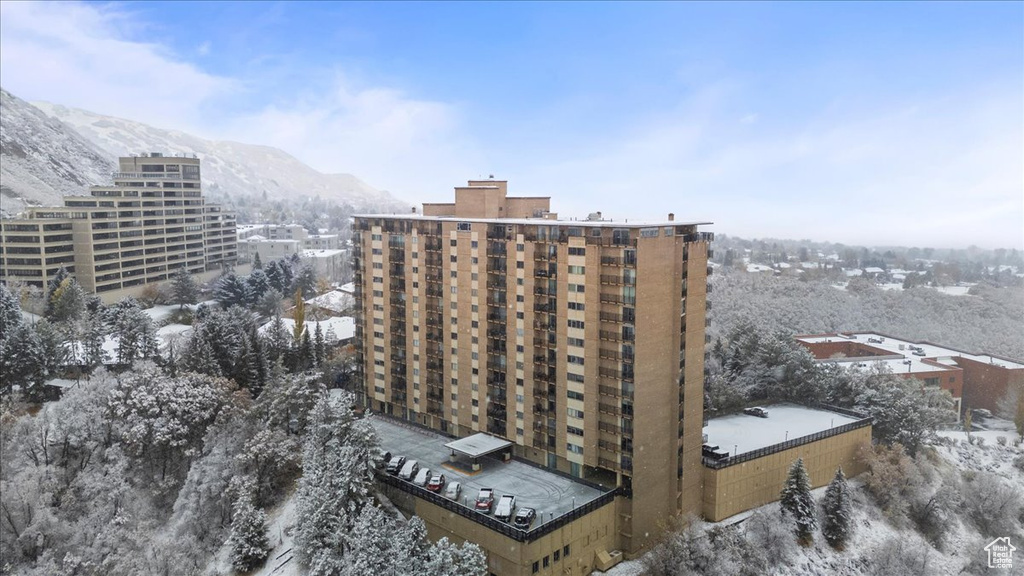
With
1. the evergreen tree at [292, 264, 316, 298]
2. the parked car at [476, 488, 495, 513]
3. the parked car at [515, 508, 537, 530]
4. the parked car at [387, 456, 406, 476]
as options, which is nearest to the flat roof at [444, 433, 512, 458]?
the parked car at [387, 456, 406, 476]

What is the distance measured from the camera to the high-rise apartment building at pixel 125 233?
6719 cm

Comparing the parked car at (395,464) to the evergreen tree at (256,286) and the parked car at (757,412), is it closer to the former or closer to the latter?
the parked car at (757,412)

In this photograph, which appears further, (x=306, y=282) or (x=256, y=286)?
(x=306, y=282)

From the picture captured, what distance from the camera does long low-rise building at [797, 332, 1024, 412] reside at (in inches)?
2403

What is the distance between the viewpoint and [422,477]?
37000 mm

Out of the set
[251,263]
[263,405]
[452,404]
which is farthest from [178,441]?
[251,263]

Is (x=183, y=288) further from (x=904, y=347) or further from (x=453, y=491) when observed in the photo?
(x=904, y=347)

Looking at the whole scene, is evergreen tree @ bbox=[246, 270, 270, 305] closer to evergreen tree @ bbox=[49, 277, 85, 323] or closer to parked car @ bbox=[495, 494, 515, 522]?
evergreen tree @ bbox=[49, 277, 85, 323]

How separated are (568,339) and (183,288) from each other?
5353 cm

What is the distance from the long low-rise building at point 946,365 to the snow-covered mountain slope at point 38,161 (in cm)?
11692

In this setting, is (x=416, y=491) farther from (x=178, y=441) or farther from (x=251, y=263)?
(x=251, y=263)

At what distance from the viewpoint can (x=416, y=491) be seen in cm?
3544

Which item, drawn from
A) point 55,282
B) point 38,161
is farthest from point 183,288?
point 38,161

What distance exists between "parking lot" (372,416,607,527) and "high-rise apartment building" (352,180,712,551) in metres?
1.18
